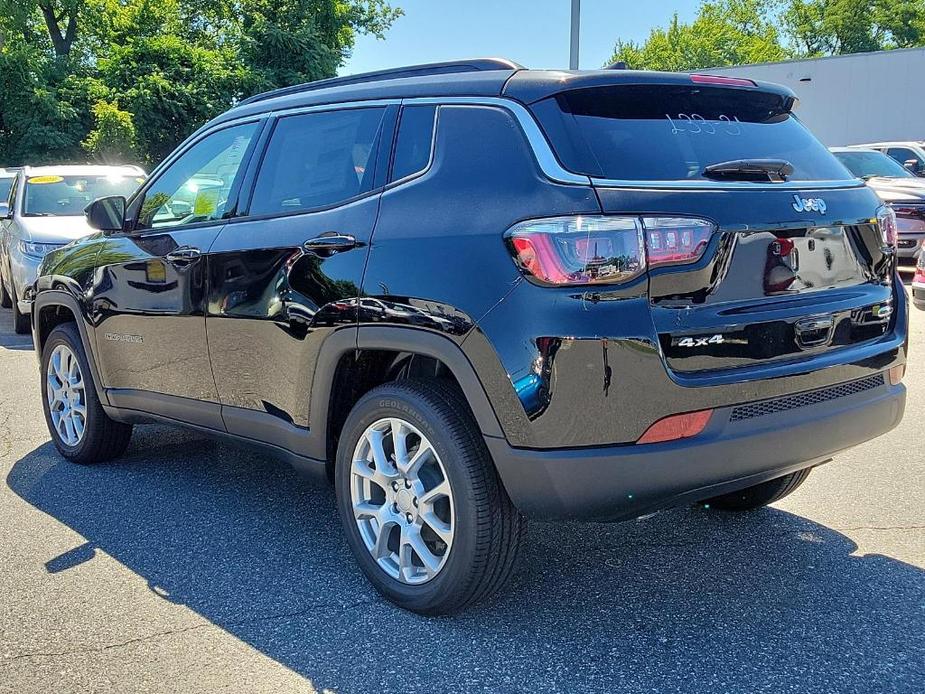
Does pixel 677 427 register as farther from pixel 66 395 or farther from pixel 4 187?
pixel 4 187

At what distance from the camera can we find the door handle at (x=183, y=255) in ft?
13.7

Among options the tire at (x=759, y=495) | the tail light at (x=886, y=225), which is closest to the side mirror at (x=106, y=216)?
the tire at (x=759, y=495)

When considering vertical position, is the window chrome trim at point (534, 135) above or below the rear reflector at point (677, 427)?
above

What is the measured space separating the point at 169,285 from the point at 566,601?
229 cm

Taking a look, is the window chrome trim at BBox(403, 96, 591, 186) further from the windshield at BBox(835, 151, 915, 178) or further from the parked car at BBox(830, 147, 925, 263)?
the windshield at BBox(835, 151, 915, 178)

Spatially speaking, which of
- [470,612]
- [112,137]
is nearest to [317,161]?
[470,612]

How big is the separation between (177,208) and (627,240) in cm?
257

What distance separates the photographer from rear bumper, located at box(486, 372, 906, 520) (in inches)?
111

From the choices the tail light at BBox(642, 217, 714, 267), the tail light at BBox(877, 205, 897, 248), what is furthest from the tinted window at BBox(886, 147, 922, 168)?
the tail light at BBox(642, 217, 714, 267)

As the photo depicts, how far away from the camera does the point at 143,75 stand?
2822 centimetres

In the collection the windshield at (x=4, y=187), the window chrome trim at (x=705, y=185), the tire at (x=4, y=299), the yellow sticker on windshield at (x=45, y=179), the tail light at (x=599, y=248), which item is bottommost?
the tire at (x=4, y=299)

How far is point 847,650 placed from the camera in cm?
299

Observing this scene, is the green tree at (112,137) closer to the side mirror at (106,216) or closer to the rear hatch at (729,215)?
the side mirror at (106,216)

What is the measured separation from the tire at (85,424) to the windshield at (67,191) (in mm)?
5547
